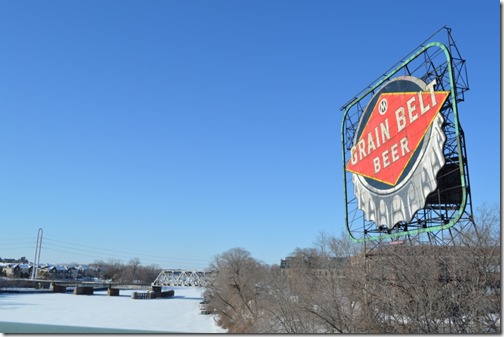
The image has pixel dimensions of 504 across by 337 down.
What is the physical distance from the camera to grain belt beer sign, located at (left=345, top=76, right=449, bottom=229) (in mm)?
17938

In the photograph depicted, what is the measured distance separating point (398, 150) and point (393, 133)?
1.11 m

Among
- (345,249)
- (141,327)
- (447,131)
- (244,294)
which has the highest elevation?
(447,131)

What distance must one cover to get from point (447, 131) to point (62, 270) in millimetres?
182058

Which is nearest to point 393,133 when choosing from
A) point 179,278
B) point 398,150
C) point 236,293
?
point 398,150

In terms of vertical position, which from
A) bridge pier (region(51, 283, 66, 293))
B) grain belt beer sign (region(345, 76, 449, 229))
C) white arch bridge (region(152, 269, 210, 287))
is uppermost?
grain belt beer sign (region(345, 76, 449, 229))

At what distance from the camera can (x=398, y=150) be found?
2072cm

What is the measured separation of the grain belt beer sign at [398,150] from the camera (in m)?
17.9

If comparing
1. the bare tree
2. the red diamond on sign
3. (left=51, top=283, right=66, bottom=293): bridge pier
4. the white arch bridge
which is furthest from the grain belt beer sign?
(left=51, top=283, right=66, bottom=293): bridge pier

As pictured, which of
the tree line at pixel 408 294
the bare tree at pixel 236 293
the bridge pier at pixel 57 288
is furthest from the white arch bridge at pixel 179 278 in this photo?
the tree line at pixel 408 294

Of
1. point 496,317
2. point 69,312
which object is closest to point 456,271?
point 496,317

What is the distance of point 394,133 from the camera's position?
21312mm

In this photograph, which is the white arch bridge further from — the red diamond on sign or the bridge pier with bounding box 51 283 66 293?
the red diamond on sign

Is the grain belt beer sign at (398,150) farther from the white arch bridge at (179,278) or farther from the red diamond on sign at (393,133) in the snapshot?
the white arch bridge at (179,278)

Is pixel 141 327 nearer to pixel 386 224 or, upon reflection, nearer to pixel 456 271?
pixel 386 224
